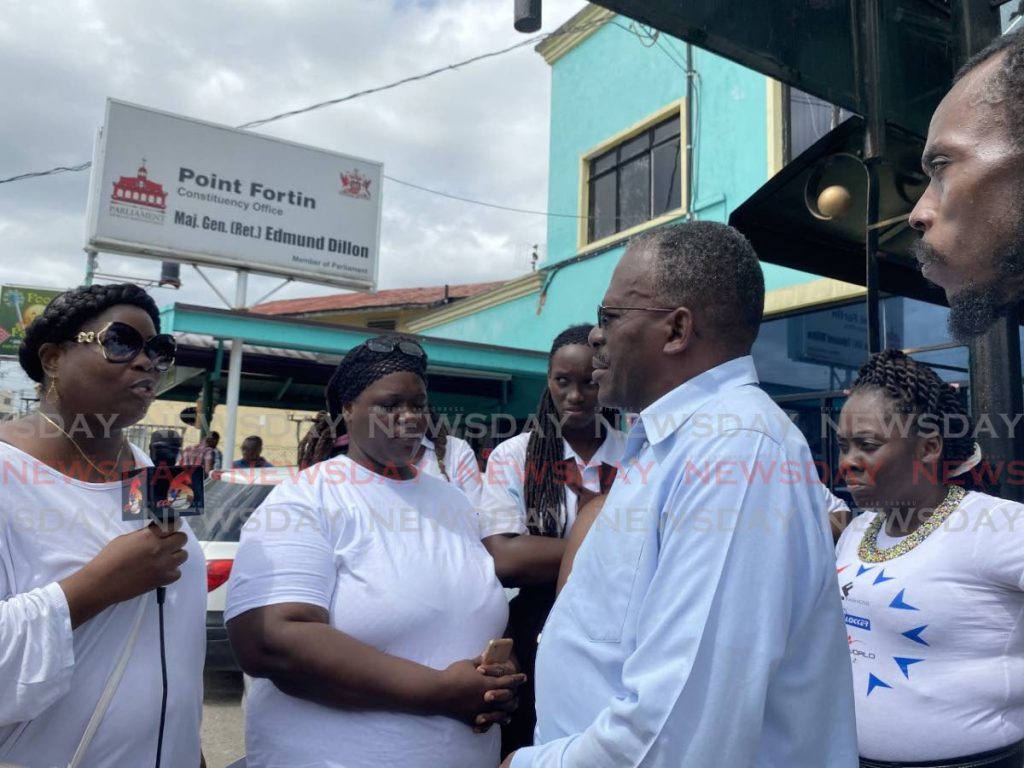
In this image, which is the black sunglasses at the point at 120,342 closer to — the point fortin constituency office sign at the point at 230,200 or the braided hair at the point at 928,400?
the braided hair at the point at 928,400

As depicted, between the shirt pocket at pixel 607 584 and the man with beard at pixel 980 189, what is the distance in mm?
667

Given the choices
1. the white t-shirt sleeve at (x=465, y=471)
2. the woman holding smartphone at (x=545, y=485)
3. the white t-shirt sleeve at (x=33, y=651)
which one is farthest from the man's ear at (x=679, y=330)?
the white t-shirt sleeve at (x=465, y=471)

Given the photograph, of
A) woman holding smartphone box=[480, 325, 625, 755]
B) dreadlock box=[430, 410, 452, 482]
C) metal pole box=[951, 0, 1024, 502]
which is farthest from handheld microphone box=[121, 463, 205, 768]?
metal pole box=[951, 0, 1024, 502]

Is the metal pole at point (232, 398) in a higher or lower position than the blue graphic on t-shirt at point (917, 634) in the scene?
higher

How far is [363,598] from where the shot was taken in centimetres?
200

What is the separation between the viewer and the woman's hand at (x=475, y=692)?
1968 mm

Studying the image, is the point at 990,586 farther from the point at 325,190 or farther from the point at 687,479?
the point at 325,190

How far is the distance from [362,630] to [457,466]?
1.53m

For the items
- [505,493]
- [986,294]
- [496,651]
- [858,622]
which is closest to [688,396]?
[986,294]

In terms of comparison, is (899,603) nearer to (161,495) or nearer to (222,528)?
(161,495)

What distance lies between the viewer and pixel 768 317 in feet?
27.8

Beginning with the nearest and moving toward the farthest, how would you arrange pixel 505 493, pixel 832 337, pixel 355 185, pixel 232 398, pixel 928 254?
pixel 928 254 → pixel 505 493 → pixel 832 337 → pixel 232 398 → pixel 355 185

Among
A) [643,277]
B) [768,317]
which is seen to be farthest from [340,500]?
[768,317]

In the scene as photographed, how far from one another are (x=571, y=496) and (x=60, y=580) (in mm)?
1567
